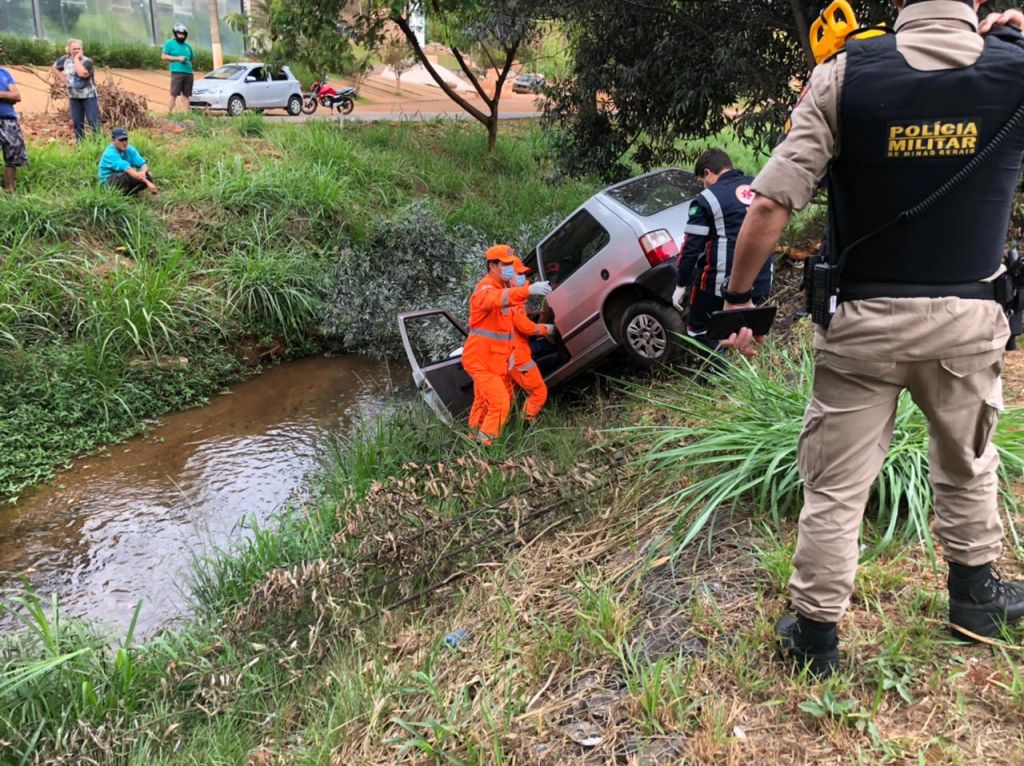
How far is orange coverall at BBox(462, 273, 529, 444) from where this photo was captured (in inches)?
226

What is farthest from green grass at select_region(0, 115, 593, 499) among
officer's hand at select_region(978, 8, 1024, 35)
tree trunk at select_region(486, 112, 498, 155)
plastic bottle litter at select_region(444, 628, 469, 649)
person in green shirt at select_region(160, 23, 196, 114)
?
officer's hand at select_region(978, 8, 1024, 35)

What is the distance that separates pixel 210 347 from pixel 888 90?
7.48 metres

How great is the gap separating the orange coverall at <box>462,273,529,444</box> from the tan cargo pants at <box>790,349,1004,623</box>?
3.59m

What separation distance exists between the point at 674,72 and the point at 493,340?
150 inches

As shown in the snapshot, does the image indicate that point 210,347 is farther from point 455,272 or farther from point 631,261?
point 631,261

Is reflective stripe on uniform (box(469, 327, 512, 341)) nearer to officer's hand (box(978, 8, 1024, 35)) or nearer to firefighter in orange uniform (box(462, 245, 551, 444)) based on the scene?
firefighter in orange uniform (box(462, 245, 551, 444))

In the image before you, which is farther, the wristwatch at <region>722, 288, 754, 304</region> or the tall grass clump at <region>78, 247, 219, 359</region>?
the tall grass clump at <region>78, 247, 219, 359</region>

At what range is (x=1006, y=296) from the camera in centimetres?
216

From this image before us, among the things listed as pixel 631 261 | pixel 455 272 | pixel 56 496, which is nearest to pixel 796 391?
pixel 631 261

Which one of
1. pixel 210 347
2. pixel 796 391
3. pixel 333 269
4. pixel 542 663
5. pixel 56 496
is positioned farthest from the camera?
pixel 333 269

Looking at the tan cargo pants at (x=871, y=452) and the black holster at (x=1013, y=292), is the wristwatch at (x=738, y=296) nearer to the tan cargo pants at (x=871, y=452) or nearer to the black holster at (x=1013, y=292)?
the tan cargo pants at (x=871, y=452)

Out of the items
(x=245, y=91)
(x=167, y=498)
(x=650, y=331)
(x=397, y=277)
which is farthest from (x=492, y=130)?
(x=167, y=498)

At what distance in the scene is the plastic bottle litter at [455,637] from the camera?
3.06 metres

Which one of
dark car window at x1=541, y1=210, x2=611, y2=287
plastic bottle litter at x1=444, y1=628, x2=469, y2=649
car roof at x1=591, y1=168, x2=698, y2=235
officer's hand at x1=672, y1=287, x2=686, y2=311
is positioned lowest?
plastic bottle litter at x1=444, y1=628, x2=469, y2=649
